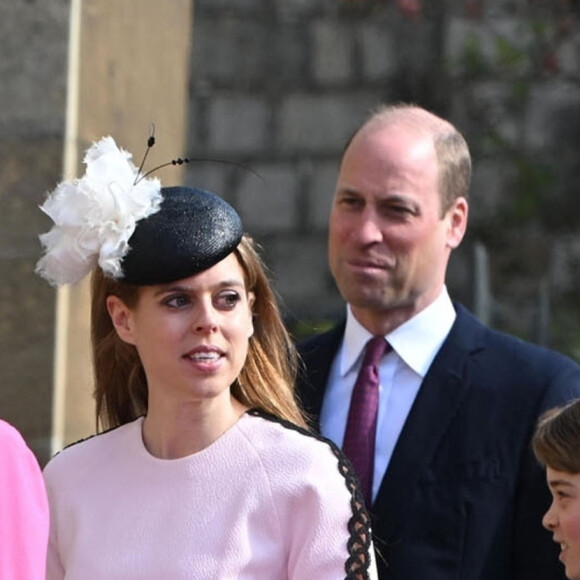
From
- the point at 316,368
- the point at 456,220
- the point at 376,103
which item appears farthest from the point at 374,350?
the point at 376,103

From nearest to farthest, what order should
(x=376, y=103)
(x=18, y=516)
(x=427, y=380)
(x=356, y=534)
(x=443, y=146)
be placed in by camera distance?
1. (x=18, y=516)
2. (x=356, y=534)
3. (x=427, y=380)
4. (x=443, y=146)
5. (x=376, y=103)

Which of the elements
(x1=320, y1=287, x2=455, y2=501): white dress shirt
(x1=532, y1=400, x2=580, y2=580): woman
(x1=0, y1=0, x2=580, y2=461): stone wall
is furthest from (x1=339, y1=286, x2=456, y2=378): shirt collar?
(x1=0, y1=0, x2=580, y2=461): stone wall

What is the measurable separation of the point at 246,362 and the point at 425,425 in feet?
1.90

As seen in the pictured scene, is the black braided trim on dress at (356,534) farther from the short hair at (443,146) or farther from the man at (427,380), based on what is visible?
the short hair at (443,146)

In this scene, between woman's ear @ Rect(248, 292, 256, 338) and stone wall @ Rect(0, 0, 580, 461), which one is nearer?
woman's ear @ Rect(248, 292, 256, 338)

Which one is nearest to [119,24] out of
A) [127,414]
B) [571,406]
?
[127,414]

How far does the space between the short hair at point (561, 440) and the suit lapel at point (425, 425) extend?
41cm

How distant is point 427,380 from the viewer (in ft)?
12.7

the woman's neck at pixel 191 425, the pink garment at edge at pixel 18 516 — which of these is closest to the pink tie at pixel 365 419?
the woman's neck at pixel 191 425

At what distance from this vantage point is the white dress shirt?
3.89 metres

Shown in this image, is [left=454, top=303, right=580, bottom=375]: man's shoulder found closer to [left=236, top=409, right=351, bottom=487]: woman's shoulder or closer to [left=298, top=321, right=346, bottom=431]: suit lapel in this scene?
[left=298, top=321, right=346, bottom=431]: suit lapel

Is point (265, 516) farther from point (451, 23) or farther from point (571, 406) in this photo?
point (451, 23)

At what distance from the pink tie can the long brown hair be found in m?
0.39

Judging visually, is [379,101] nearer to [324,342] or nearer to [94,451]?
[324,342]
